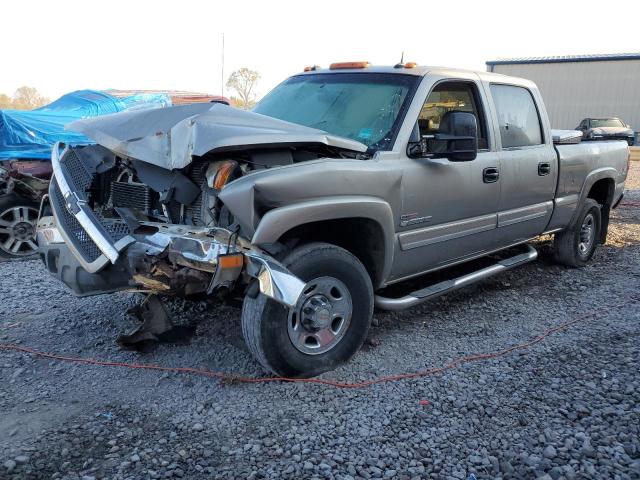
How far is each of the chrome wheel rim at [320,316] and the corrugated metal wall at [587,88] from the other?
3757 centimetres

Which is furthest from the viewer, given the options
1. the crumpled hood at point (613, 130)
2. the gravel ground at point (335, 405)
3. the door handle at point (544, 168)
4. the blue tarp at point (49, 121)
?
the crumpled hood at point (613, 130)

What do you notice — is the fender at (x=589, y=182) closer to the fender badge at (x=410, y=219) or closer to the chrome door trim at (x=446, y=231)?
the chrome door trim at (x=446, y=231)

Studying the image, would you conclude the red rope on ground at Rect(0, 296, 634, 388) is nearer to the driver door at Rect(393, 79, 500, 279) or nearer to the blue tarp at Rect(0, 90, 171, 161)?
the driver door at Rect(393, 79, 500, 279)

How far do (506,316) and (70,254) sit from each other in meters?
3.46

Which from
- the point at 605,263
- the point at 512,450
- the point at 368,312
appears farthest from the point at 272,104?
the point at 605,263

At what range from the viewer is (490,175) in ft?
15.6

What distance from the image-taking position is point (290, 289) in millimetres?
3127

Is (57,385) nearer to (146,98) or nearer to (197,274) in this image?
(197,274)

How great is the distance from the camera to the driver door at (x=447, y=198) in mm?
4129

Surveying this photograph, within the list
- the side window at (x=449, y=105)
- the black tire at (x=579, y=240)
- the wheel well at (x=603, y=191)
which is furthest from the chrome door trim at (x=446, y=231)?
the wheel well at (x=603, y=191)

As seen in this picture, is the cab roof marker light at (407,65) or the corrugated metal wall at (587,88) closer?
the cab roof marker light at (407,65)

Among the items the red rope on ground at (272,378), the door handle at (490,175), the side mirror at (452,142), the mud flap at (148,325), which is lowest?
the red rope on ground at (272,378)

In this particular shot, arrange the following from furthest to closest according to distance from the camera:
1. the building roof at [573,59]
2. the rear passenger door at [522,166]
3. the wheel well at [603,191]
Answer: the building roof at [573,59] → the wheel well at [603,191] → the rear passenger door at [522,166]

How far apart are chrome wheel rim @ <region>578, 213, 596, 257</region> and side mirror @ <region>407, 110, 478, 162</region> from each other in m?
3.29
